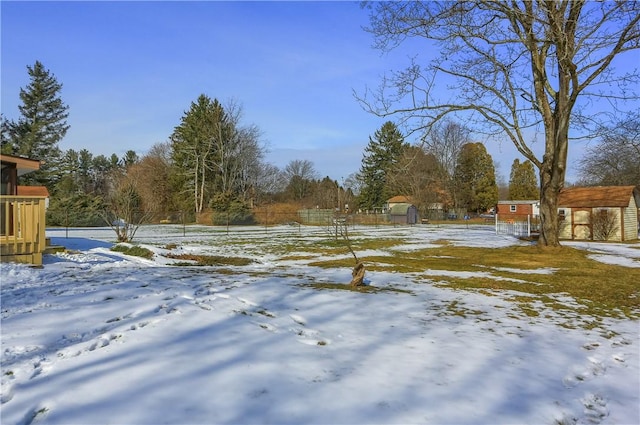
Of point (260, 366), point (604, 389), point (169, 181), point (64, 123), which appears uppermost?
point (64, 123)

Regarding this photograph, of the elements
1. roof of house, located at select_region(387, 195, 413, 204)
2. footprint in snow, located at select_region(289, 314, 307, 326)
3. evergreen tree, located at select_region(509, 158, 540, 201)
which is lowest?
footprint in snow, located at select_region(289, 314, 307, 326)

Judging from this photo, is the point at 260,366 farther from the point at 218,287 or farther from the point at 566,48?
the point at 566,48

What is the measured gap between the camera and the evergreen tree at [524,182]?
58250 millimetres

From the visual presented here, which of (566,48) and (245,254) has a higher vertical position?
(566,48)

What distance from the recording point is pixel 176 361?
344 cm

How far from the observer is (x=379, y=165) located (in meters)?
64.1

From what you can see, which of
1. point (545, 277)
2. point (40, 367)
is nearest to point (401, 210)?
point (545, 277)

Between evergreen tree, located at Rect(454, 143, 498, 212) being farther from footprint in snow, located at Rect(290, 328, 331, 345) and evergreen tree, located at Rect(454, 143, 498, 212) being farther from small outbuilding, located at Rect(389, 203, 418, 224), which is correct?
footprint in snow, located at Rect(290, 328, 331, 345)

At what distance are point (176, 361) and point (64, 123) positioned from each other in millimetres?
51400

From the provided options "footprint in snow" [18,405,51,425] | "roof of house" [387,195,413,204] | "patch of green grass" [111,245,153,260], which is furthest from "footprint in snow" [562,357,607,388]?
"roof of house" [387,195,413,204]

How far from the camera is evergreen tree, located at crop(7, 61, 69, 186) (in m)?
42.2

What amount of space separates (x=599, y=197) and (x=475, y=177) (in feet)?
107

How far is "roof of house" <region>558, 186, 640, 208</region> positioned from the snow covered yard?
22533mm

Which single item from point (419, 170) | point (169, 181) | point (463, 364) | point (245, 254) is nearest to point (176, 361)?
point (463, 364)
